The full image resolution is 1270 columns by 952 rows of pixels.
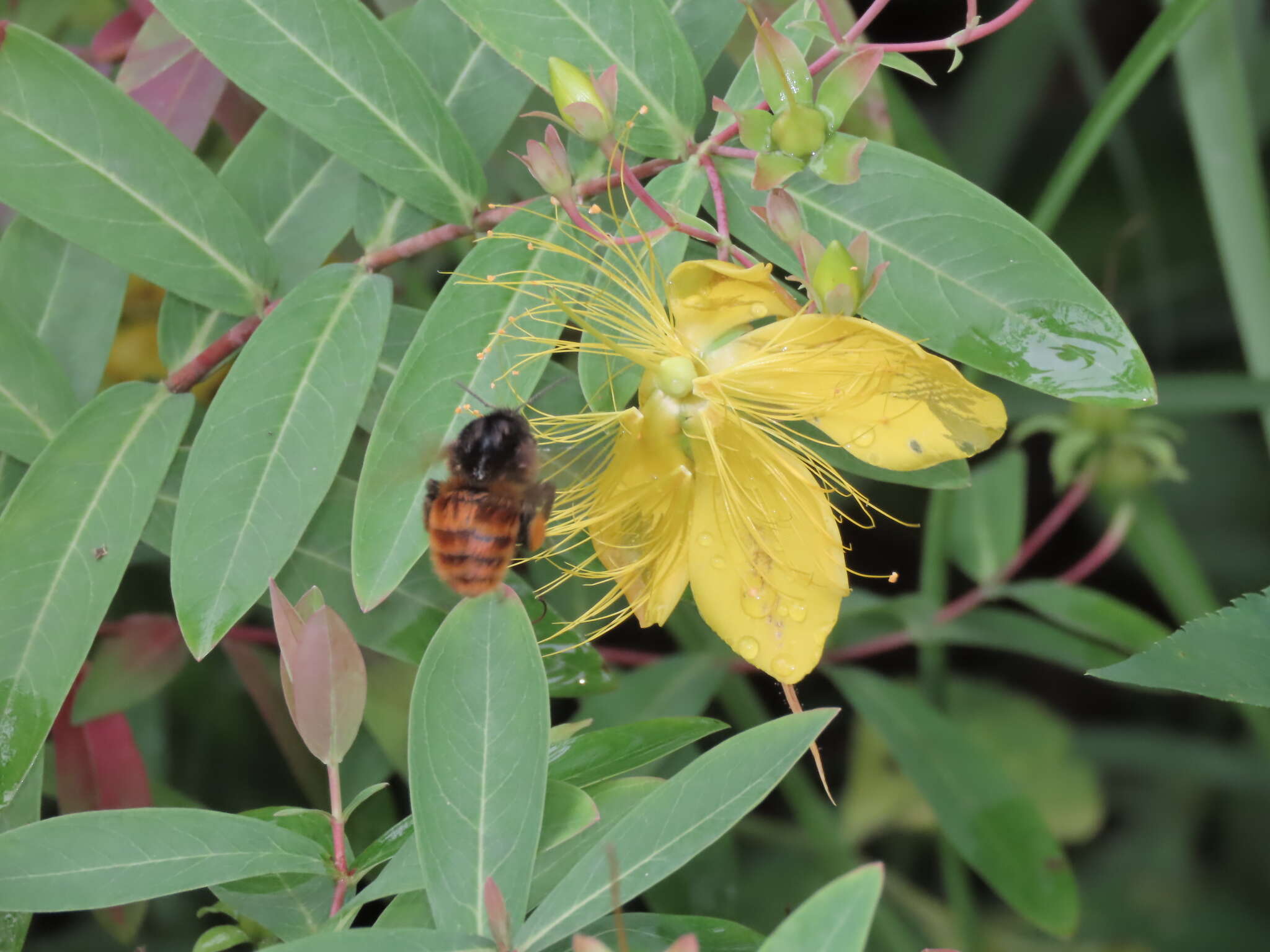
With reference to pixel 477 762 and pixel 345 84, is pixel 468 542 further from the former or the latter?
pixel 345 84

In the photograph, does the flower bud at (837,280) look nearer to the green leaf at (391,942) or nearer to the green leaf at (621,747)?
the green leaf at (621,747)

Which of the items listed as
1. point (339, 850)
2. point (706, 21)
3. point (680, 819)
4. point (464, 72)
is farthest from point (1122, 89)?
point (339, 850)

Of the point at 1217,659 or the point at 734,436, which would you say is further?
the point at 734,436

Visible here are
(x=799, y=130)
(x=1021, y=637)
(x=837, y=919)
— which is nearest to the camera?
(x=837, y=919)

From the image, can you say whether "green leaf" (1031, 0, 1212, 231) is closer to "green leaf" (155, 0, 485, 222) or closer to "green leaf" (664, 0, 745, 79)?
"green leaf" (664, 0, 745, 79)

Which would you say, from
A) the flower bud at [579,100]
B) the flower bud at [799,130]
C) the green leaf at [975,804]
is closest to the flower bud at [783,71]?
the flower bud at [799,130]

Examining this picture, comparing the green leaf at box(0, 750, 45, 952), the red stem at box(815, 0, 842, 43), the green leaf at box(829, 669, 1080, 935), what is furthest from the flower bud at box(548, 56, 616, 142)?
the green leaf at box(829, 669, 1080, 935)

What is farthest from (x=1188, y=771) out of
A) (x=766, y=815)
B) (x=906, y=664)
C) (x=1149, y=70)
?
(x=1149, y=70)
